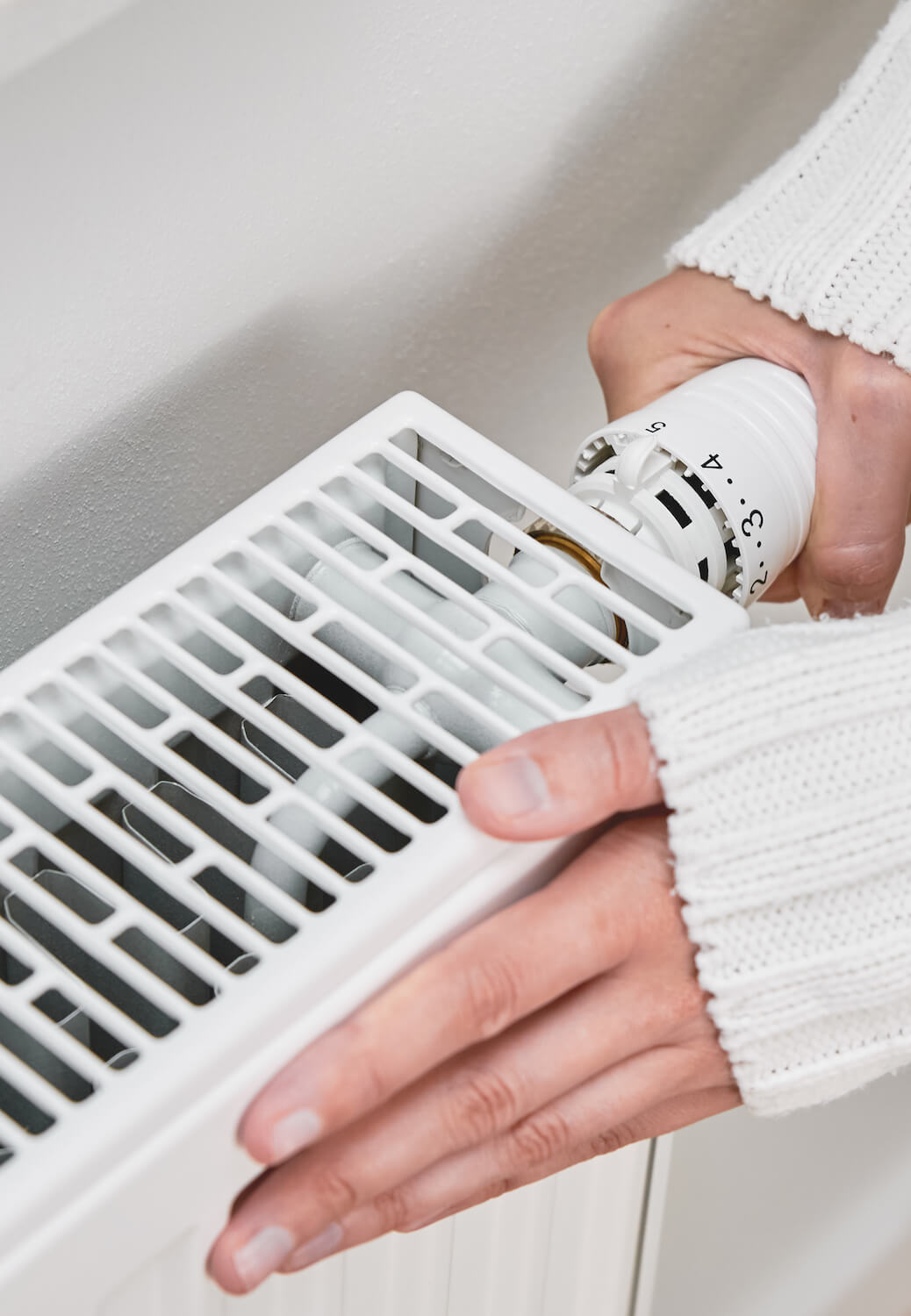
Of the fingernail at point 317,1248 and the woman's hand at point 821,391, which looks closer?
the fingernail at point 317,1248

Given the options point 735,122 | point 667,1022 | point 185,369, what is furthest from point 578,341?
point 667,1022

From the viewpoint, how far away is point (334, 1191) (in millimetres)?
305

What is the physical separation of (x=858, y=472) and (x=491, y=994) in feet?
0.69

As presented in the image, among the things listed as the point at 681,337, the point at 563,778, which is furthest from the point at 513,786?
the point at 681,337

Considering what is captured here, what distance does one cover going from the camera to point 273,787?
0.99 feet

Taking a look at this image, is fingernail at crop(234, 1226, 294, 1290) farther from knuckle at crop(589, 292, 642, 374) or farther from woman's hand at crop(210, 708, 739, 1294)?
knuckle at crop(589, 292, 642, 374)

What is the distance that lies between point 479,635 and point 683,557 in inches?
2.8

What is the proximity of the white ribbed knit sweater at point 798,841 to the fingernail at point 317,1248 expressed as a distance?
0.10 metres

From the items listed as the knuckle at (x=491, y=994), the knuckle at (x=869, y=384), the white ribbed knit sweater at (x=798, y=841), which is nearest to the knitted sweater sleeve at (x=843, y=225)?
the knuckle at (x=869, y=384)

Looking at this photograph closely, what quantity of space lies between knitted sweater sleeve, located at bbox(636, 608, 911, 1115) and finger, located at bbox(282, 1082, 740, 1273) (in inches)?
1.4

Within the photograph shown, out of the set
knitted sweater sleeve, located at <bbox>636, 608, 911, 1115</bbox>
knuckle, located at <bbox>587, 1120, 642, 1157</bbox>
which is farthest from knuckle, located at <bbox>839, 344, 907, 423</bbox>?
knuckle, located at <bbox>587, 1120, 642, 1157</bbox>

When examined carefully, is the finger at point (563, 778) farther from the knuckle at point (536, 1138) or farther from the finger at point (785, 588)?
the finger at point (785, 588)

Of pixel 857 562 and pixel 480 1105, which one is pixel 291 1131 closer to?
pixel 480 1105

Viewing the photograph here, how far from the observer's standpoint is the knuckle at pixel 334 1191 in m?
0.30
